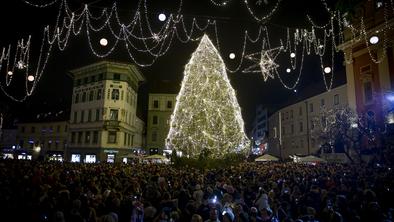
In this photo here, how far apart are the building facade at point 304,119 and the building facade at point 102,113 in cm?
2840

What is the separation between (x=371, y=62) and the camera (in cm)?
3206

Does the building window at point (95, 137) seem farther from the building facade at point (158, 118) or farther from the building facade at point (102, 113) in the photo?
the building facade at point (158, 118)

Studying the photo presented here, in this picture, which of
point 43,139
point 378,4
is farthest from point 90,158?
point 378,4

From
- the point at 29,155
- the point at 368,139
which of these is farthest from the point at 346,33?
the point at 29,155

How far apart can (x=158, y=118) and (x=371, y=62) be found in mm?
48118

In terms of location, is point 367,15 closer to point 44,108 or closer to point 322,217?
point 322,217

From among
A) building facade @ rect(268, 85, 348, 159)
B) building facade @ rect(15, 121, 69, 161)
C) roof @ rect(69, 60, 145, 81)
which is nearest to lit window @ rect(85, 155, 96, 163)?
building facade @ rect(15, 121, 69, 161)

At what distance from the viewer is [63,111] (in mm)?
74500

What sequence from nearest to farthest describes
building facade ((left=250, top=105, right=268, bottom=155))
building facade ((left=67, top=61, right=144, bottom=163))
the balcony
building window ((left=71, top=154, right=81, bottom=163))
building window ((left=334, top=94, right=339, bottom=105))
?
building window ((left=334, top=94, right=339, bottom=105)), the balcony, building facade ((left=67, top=61, right=144, bottom=163)), building window ((left=71, top=154, right=81, bottom=163)), building facade ((left=250, top=105, right=268, bottom=155))

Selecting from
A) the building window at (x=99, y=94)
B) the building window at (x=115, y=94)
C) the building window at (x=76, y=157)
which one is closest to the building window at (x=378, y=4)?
the building window at (x=115, y=94)

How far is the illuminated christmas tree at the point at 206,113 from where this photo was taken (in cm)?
3047

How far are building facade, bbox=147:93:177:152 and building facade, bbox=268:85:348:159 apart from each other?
23.5 metres

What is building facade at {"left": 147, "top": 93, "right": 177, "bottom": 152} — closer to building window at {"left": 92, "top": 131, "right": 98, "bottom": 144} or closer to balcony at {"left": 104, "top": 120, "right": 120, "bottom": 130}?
building window at {"left": 92, "top": 131, "right": 98, "bottom": 144}

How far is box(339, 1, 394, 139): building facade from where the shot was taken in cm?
2939
